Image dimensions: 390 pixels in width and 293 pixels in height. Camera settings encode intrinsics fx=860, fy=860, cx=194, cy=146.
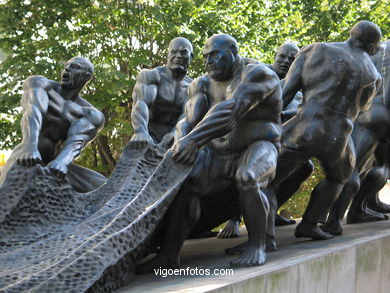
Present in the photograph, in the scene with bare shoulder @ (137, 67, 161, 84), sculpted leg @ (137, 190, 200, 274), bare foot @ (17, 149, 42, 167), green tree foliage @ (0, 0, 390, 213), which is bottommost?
sculpted leg @ (137, 190, 200, 274)

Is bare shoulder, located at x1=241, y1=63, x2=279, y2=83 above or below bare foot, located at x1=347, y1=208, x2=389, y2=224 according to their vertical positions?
above

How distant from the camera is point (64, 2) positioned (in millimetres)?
17156

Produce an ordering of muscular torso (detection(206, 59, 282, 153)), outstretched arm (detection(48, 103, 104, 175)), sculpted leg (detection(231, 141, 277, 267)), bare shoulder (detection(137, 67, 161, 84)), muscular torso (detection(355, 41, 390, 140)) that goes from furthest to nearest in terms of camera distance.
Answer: muscular torso (detection(355, 41, 390, 140)), bare shoulder (detection(137, 67, 161, 84)), outstretched arm (detection(48, 103, 104, 175)), muscular torso (detection(206, 59, 282, 153)), sculpted leg (detection(231, 141, 277, 267))

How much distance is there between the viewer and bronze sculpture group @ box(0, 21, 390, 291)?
297 inches

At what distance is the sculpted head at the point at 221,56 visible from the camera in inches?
304

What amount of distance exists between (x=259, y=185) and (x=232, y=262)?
717 mm

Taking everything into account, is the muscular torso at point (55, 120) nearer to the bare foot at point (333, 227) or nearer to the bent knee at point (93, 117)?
the bent knee at point (93, 117)

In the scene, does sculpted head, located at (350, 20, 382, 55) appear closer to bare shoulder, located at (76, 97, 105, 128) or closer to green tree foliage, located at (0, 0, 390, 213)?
bare shoulder, located at (76, 97, 105, 128)

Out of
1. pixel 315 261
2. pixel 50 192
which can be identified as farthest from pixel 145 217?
pixel 315 261

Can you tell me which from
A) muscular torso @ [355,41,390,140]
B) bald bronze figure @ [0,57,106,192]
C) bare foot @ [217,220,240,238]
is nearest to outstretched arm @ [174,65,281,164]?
bald bronze figure @ [0,57,106,192]

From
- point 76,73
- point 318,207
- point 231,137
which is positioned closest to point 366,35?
point 318,207

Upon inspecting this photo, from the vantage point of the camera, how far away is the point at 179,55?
1011 cm

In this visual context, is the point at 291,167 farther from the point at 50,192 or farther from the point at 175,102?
the point at 50,192

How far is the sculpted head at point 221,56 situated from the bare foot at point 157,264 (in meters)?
1.72
